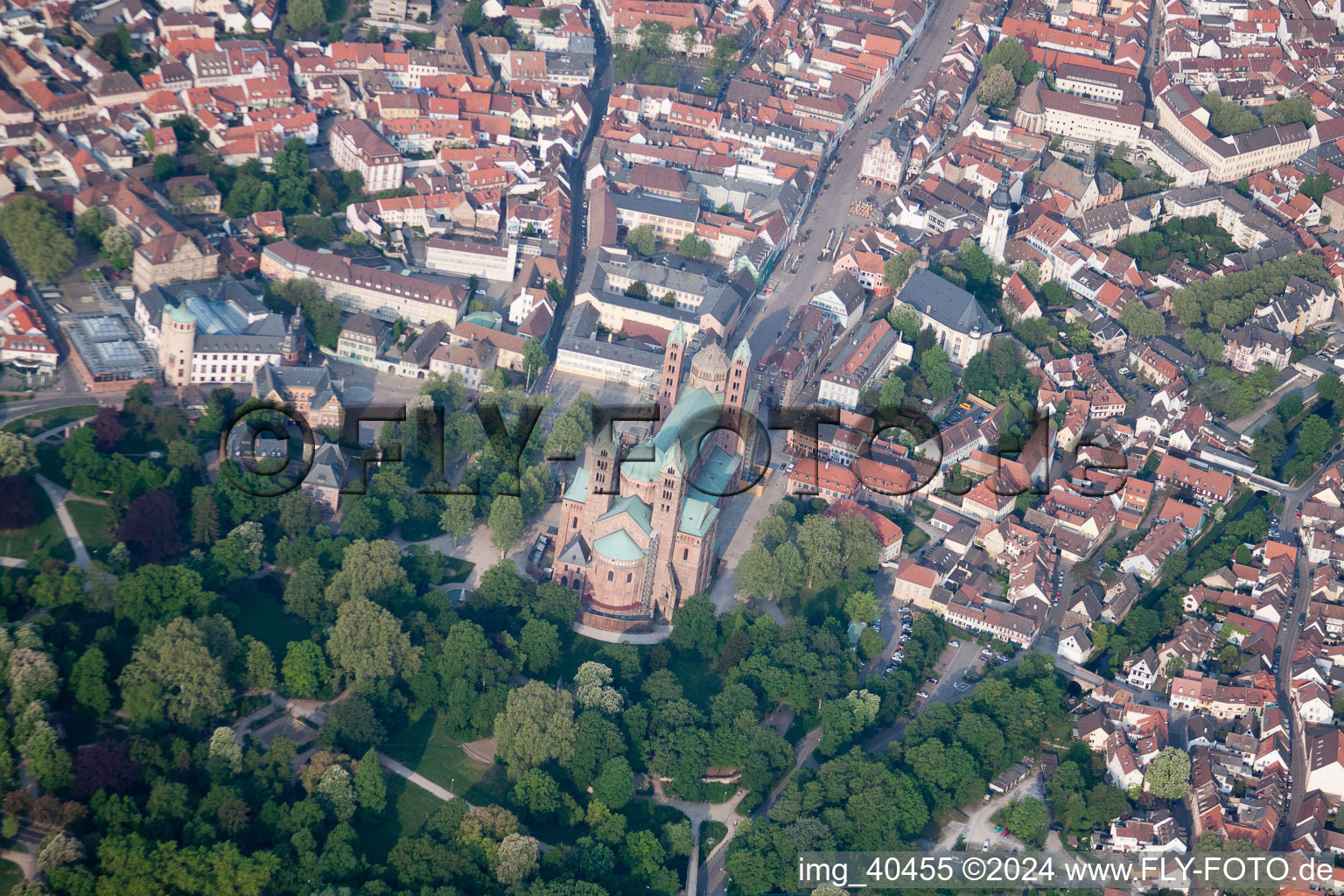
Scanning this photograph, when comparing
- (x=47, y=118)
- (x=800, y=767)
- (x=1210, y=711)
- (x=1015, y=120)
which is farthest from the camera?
(x=1015, y=120)

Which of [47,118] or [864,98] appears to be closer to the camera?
[47,118]

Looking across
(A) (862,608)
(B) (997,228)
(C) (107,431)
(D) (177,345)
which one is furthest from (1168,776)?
(D) (177,345)

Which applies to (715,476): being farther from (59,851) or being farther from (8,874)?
(8,874)

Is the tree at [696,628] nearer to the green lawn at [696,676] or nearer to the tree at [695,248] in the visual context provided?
the green lawn at [696,676]

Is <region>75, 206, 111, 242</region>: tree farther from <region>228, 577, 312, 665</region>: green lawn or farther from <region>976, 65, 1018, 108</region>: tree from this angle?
<region>976, 65, 1018, 108</region>: tree

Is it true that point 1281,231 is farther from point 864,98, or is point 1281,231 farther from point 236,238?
point 236,238

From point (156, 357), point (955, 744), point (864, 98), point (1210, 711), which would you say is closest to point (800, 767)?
point (955, 744)
